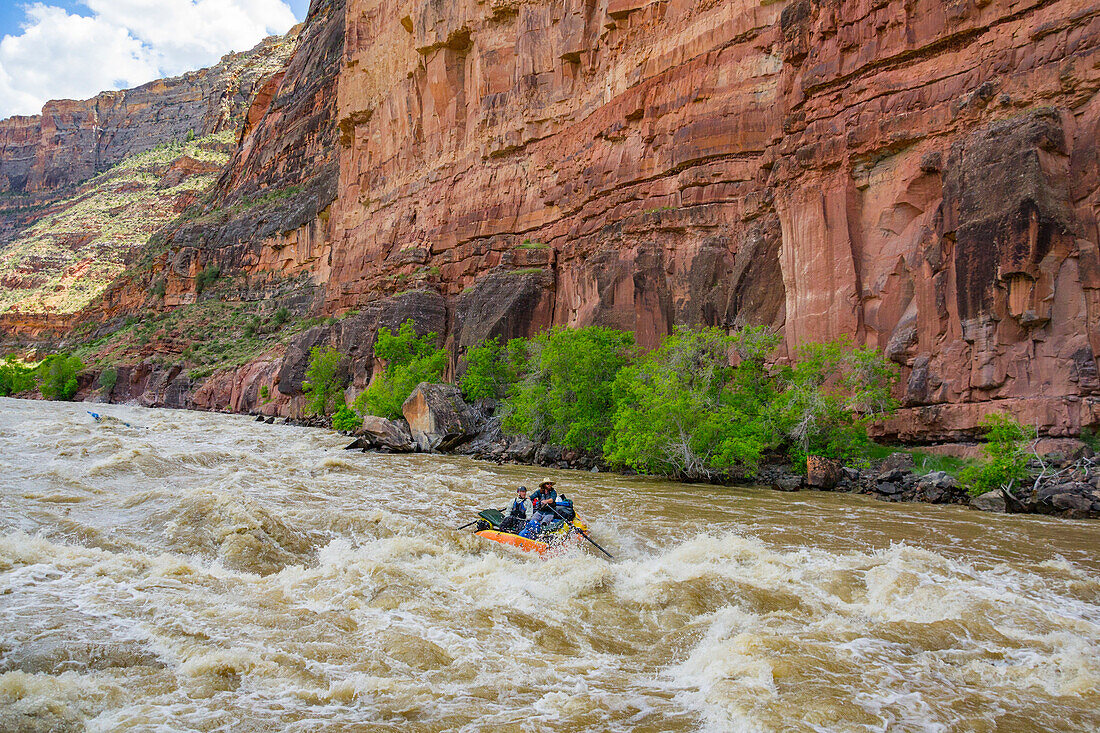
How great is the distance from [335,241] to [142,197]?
300 ft

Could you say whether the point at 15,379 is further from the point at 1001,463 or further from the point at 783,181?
the point at 1001,463

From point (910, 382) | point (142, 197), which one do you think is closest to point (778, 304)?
point (910, 382)

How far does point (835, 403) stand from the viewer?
69.6 ft

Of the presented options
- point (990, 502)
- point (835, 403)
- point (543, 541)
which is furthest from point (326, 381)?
point (990, 502)

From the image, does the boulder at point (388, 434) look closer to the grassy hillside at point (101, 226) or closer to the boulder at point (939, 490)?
the boulder at point (939, 490)

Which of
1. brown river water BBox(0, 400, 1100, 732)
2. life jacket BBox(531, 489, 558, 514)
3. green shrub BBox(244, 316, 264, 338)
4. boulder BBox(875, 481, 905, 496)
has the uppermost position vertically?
green shrub BBox(244, 316, 264, 338)

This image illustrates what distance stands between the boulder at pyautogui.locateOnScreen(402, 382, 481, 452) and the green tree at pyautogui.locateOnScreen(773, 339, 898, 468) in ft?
50.8

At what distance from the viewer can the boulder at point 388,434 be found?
30344 mm

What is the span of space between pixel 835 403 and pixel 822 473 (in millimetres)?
2577

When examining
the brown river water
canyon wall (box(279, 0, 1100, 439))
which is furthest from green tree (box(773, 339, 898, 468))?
the brown river water

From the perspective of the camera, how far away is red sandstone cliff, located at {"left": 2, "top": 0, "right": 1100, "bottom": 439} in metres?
19.6

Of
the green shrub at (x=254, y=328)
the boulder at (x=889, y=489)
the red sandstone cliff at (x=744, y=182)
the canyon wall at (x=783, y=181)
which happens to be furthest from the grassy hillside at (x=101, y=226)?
the boulder at (x=889, y=489)

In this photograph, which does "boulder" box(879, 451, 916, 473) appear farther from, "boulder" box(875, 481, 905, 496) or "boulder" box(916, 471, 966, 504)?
"boulder" box(916, 471, 966, 504)

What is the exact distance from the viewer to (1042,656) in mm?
7020
